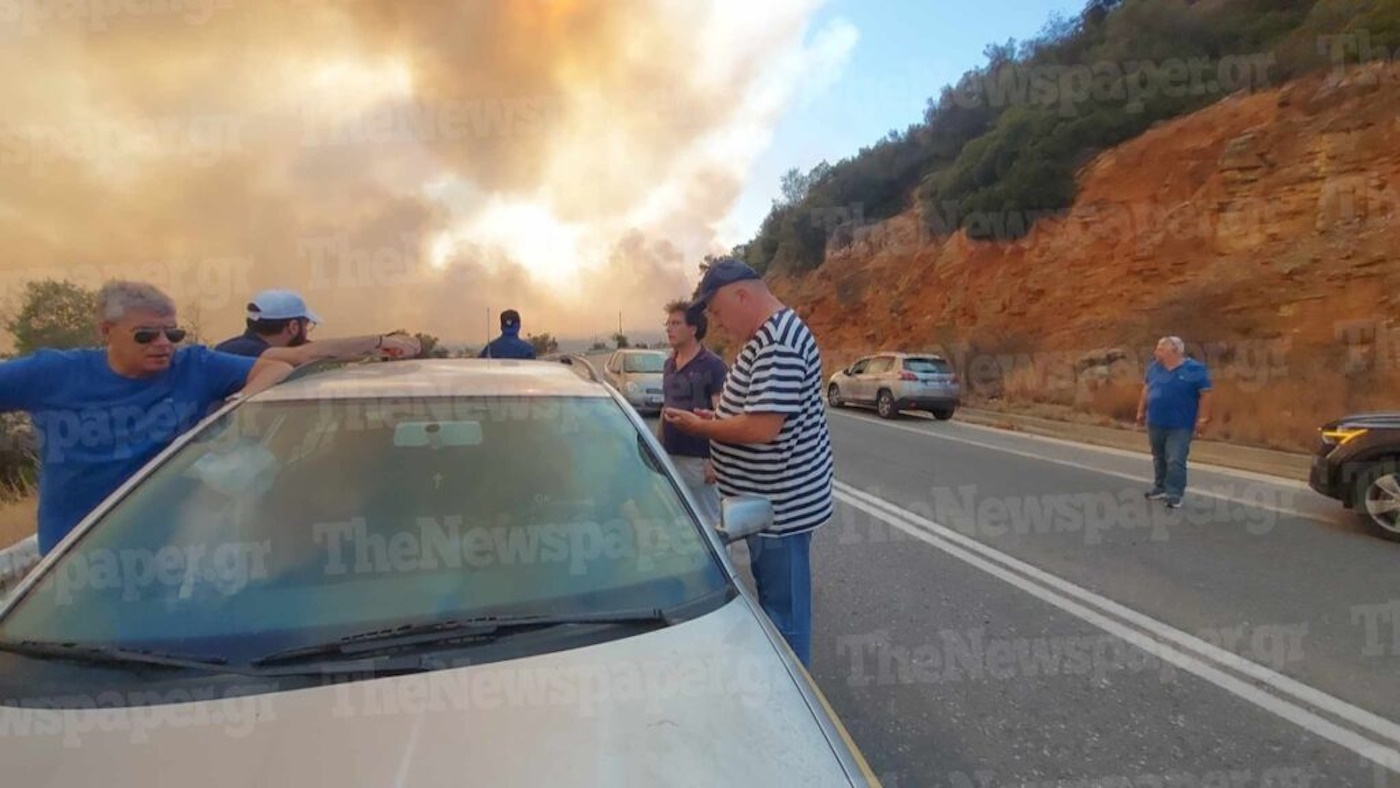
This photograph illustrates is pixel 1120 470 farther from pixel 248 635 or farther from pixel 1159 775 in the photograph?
pixel 248 635

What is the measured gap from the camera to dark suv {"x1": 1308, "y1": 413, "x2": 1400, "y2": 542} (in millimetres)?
6336

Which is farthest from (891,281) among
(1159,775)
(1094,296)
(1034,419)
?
(1159,775)

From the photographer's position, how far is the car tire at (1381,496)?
6.27 metres

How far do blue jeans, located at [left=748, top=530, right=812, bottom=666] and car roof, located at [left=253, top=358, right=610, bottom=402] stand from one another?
0.86 meters

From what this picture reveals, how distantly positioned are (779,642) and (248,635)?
1.24 metres

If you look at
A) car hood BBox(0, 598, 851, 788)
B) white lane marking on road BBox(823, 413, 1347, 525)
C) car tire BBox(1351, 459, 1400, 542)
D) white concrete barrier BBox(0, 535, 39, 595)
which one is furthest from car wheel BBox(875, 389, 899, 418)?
car hood BBox(0, 598, 851, 788)

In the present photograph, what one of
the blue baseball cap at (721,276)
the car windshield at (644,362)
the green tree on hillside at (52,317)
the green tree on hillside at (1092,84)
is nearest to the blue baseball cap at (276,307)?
the blue baseball cap at (721,276)

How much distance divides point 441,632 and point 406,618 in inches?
4.5

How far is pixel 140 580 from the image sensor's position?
6.57 ft

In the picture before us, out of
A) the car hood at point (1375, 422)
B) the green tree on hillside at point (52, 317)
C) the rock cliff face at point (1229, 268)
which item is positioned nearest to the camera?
the car hood at point (1375, 422)

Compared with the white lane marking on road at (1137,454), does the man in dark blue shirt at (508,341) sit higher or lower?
higher

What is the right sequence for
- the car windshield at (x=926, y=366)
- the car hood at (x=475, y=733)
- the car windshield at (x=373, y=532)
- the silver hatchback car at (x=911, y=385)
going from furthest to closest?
the car windshield at (x=926, y=366)
the silver hatchback car at (x=911, y=385)
the car windshield at (x=373, y=532)
the car hood at (x=475, y=733)

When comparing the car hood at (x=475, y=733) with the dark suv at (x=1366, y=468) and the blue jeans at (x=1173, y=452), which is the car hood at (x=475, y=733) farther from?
the blue jeans at (x=1173, y=452)

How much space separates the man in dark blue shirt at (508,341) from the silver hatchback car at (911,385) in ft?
39.1
